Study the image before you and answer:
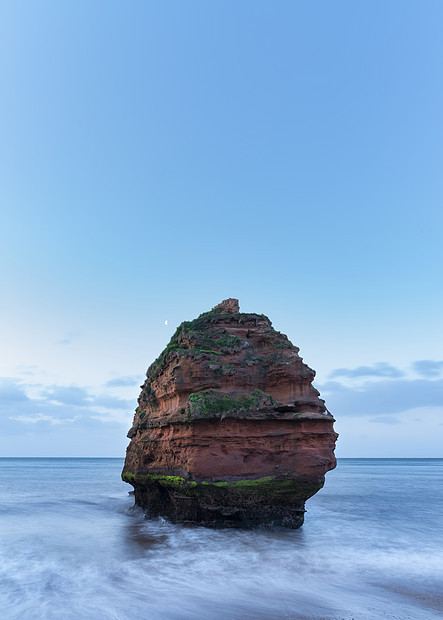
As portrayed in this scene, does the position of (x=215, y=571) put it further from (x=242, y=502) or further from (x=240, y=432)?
(x=240, y=432)

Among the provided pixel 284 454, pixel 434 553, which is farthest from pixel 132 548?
pixel 434 553

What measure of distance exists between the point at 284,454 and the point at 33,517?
Answer: 47.8 ft

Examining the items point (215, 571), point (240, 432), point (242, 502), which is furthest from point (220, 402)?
point (215, 571)

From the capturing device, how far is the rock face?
15844 mm

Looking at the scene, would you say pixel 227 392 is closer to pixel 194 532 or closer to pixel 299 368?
pixel 299 368

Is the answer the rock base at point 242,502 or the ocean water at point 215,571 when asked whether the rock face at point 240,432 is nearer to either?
the rock base at point 242,502

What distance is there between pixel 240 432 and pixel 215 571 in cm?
527

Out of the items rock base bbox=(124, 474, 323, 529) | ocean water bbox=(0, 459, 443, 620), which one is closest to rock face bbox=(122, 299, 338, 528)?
rock base bbox=(124, 474, 323, 529)

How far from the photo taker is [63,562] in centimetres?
1280

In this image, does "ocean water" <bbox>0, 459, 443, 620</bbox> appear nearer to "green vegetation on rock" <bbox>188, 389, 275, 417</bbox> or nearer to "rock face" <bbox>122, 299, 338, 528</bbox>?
"rock face" <bbox>122, 299, 338, 528</bbox>

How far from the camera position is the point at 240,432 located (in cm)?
1606

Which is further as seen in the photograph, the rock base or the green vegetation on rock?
the green vegetation on rock

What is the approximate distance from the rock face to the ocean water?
3.32 feet

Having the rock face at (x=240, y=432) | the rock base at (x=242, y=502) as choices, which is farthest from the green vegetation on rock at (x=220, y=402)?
the rock base at (x=242, y=502)
